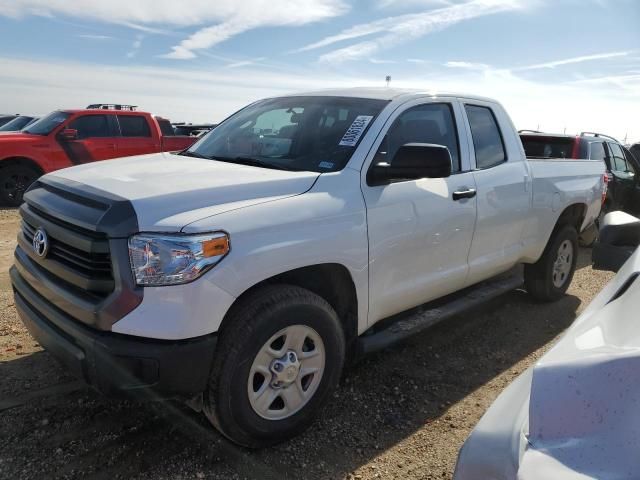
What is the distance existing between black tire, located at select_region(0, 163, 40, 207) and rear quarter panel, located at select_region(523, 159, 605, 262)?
921 cm

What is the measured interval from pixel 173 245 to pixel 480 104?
299 centimetres

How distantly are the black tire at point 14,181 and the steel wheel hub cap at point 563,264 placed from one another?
30.5 feet

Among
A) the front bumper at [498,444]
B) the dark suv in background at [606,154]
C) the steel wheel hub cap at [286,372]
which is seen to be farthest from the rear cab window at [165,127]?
the front bumper at [498,444]

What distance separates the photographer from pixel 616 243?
7.92 feet

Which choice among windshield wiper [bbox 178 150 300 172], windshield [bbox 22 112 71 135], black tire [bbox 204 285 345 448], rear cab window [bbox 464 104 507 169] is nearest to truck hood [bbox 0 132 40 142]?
windshield [bbox 22 112 71 135]

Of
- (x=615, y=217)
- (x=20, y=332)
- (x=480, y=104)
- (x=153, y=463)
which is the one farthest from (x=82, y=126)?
(x=615, y=217)

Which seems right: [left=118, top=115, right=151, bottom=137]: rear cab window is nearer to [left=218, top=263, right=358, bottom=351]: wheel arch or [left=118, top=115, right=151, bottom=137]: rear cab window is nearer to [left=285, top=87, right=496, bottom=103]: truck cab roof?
[left=285, top=87, right=496, bottom=103]: truck cab roof

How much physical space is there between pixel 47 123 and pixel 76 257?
9696mm

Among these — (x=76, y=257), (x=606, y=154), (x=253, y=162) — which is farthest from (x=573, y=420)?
(x=606, y=154)

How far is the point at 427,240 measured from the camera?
339 cm

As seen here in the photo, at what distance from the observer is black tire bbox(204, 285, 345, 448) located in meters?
2.48

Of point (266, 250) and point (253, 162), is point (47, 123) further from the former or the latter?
point (266, 250)

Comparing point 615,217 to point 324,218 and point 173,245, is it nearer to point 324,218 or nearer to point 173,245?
point 324,218

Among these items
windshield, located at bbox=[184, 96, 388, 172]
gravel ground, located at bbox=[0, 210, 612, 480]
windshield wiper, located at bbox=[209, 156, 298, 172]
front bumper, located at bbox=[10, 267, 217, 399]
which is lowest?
gravel ground, located at bbox=[0, 210, 612, 480]
